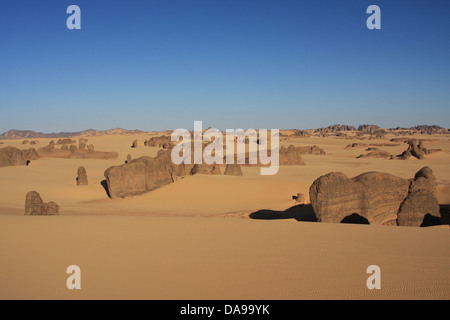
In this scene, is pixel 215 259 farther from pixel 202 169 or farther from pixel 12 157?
pixel 12 157

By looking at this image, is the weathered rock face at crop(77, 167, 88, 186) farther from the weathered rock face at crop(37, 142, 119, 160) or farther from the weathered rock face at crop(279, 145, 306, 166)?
the weathered rock face at crop(279, 145, 306, 166)

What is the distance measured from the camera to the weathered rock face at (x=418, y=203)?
32.8ft

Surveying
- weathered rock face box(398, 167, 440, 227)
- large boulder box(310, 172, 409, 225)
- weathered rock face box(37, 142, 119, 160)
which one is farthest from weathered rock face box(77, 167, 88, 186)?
weathered rock face box(398, 167, 440, 227)

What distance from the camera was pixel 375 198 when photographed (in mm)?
9992

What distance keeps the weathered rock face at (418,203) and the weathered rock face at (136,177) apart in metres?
12.3

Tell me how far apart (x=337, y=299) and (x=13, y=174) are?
24.4 meters

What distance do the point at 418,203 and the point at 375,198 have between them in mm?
1281

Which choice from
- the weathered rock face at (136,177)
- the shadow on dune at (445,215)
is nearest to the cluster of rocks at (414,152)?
the shadow on dune at (445,215)

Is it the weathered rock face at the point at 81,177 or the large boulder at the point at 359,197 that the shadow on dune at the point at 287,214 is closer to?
the large boulder at the point at 359,197

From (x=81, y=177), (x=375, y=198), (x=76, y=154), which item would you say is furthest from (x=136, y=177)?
(x=76, y=154)

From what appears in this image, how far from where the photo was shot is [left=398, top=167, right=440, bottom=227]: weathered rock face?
1001 cm

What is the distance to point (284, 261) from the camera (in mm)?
5660

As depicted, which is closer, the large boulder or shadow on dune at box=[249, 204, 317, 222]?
the large boulder
